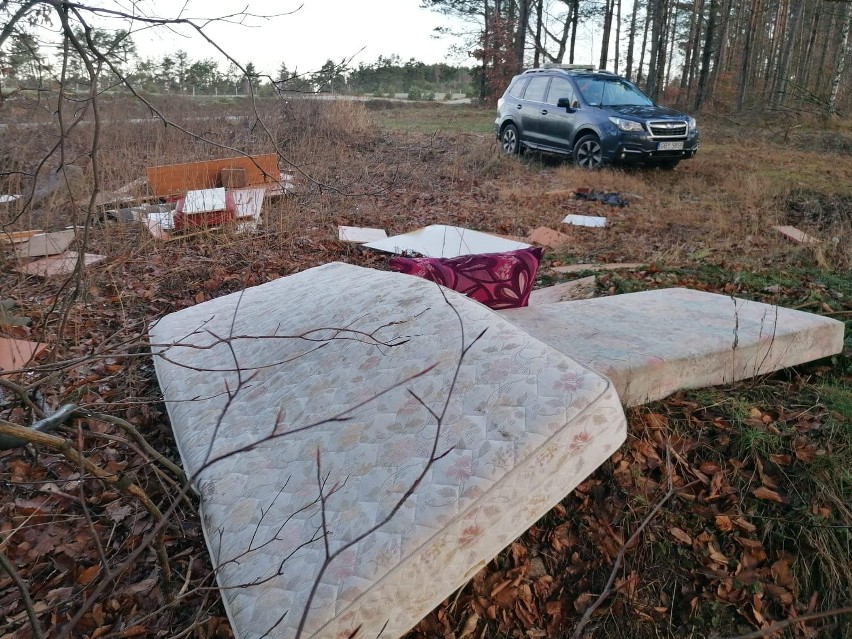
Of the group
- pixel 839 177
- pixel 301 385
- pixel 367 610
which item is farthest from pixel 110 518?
pixel 839 177

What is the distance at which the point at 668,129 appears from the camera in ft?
31.4

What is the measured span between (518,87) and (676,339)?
10.3 m

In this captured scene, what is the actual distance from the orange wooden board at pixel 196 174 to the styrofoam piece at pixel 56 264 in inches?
75.1

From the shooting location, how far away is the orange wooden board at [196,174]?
6.95 m

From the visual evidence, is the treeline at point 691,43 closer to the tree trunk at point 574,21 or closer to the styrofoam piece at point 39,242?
the tree trunk at point 574,21

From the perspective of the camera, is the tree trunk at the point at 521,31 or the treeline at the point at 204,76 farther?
the tree trunk at the point at 521,31

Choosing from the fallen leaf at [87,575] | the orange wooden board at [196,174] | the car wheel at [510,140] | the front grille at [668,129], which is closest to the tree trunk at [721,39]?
the car wheel at [510,140]

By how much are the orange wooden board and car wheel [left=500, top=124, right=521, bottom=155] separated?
540cm

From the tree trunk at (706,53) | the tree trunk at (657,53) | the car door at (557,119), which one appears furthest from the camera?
the tree trunk at (657,53)

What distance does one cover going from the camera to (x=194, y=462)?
206 centimetres

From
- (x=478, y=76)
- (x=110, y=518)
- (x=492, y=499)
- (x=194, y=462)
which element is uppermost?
(x=478, y=76)

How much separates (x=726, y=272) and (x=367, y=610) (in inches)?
160

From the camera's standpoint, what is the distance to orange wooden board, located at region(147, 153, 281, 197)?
22.8 feet

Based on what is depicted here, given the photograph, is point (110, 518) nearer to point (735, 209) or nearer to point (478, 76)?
point (735, 209)
